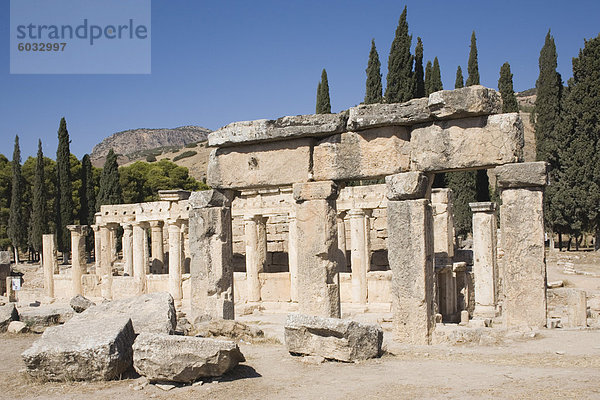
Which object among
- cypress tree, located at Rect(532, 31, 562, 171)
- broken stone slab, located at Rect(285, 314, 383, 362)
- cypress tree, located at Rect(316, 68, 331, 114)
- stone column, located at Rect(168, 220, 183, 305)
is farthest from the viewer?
cypress tree, located at Rect(316, 68, 331, 114)

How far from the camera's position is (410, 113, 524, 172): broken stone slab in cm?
1037

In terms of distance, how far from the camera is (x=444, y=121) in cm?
1093

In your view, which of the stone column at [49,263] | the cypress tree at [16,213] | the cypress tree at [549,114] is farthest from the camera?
the cypress tree at [16,213]

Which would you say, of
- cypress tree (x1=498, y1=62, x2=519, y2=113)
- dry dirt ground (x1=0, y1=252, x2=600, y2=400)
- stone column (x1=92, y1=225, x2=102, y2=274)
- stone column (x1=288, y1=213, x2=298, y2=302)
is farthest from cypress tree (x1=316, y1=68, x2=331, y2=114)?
dry dirt ground (x1=0, y1=252, x2=600, y2=400)

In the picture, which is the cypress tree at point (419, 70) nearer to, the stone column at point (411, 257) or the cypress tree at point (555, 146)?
the cypress tree at point (555, 146)

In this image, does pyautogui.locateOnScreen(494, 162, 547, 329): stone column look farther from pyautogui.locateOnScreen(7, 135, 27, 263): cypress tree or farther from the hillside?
the hillside

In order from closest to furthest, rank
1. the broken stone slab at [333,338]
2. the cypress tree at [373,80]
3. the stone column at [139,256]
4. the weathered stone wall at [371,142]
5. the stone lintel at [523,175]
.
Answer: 1. the broken stone slab at [333,338]
2. the stone lintel at [523,175]
3. the weathered stone wall at [371,142]
4. the stone column at [139,256]
5. the cypress tree at [373,80]

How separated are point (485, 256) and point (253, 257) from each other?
808 centimetres

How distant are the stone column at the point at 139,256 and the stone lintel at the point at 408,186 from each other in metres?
15.6

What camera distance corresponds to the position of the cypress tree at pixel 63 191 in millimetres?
39284

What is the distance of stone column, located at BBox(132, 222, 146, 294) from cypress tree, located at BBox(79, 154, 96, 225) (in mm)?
17111

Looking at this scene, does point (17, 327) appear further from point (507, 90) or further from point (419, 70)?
point (507, 90)

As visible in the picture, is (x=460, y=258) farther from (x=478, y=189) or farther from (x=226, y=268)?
(x=478, y=189)

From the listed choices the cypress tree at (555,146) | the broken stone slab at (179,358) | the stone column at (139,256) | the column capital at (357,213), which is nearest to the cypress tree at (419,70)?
the cypress tree at (555,146)
